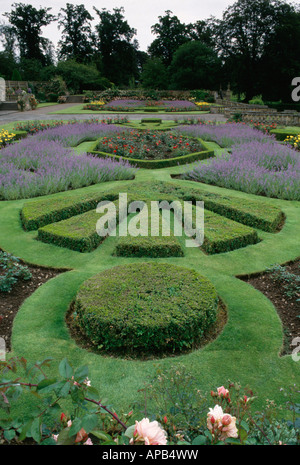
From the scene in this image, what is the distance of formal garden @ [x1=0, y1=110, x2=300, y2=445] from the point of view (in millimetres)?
1902

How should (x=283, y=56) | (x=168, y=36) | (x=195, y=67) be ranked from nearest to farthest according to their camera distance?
(x=283, y=56), (x=195, y=67), (x=168, y=36)

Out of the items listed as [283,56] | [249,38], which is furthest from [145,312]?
[249,38]

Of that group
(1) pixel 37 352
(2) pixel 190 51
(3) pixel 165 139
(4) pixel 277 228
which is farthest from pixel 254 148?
(2) pixel 190 51

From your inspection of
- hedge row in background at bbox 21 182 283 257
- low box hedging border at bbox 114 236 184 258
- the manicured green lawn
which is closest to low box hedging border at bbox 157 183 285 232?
hedge row in background at bbox 21 182 283 257

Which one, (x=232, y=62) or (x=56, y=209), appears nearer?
Result: (x=56, y=209)

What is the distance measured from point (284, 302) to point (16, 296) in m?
3.05

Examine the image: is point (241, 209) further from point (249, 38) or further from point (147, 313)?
point (249, 38)

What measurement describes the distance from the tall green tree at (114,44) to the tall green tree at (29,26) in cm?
927

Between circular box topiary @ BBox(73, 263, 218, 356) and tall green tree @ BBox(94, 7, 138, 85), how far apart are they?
59.3 metres

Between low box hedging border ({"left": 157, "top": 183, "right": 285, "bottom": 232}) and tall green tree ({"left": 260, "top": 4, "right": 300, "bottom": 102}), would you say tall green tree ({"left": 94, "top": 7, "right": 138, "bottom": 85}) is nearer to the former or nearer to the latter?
tall green tree ({"left": 260, "top": 4, "right": 300, "bottom": 102})

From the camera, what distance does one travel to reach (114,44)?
194 ft

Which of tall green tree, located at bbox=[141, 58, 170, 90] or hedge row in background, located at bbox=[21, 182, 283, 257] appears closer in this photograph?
hedge row in background, located at bbox=[21, 182, 283, 257]
